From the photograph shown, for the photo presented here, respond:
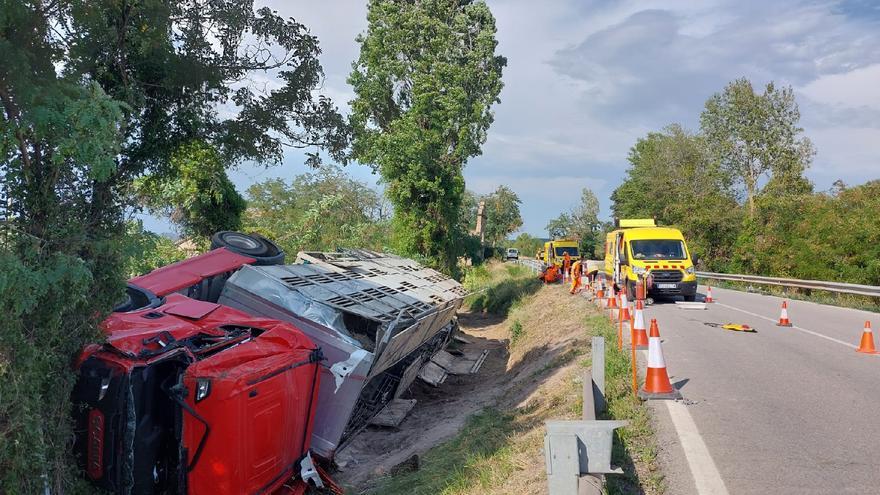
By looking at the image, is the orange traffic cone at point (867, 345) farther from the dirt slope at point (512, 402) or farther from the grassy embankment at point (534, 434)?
the dirt slope at point (512, 402)


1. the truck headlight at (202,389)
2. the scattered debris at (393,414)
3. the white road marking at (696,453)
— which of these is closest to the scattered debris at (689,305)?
the scattered debris at (393,414)

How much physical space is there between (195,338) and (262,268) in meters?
2.81

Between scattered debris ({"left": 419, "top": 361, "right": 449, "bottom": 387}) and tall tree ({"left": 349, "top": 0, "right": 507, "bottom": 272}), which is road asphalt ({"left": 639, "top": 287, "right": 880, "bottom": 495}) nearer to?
scattered debris ({"left": 419, "top": 361, "right": 449, "bottom": 387})

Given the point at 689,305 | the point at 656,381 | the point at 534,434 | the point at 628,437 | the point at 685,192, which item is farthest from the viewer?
the point at 685,192

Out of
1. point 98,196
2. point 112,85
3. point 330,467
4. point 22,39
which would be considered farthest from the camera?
point 330,467

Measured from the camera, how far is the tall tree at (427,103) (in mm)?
24562

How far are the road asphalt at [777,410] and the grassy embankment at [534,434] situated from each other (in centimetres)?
27

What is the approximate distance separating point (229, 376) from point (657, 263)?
15.2m

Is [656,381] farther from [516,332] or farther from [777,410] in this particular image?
[516,332]

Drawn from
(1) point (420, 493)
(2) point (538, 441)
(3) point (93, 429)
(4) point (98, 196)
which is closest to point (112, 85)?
(4) point (98, 196)

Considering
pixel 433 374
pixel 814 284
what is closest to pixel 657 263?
pixel 433 374

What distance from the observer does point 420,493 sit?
627 centimetres

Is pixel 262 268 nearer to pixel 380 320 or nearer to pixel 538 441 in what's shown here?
pixel 380 320

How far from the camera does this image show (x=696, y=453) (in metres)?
5.43
